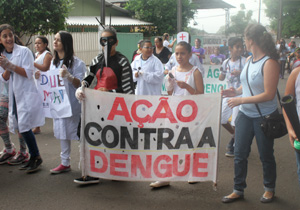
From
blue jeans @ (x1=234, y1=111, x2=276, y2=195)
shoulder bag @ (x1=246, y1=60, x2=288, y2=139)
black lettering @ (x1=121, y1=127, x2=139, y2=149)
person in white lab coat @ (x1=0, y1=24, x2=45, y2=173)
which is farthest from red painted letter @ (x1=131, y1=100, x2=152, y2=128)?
person in white lab coat @ (x1=0, y1=24, x2=45, y2=173)

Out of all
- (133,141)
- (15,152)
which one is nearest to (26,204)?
(133,141)

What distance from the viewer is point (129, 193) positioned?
4.59 m

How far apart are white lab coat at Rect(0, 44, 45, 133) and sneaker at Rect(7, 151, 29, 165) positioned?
704 mm

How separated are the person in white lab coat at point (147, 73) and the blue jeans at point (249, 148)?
118 inches

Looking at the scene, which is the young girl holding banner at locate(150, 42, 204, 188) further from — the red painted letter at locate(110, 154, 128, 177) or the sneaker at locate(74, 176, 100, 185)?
the sneaker at locate(74, 176, 100, 185)

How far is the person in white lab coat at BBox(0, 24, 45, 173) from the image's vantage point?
5.20m

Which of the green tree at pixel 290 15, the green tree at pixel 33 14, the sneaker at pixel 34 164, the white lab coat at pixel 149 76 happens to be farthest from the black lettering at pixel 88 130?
the green tree at pixel 290 15

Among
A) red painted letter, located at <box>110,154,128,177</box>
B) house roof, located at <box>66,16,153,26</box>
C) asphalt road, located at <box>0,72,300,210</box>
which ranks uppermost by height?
house roof, located at <box>66,16,153,26</box>

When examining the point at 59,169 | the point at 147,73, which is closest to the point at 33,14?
the point at 147,73

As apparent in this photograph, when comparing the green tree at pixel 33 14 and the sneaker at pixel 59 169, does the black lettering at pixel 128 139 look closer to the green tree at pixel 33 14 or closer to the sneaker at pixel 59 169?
the sneaker at pixel 59 169

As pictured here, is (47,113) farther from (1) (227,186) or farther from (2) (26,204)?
(1) (227,186)

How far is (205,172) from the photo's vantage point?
14.0 feet

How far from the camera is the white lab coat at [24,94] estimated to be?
17.0 feet

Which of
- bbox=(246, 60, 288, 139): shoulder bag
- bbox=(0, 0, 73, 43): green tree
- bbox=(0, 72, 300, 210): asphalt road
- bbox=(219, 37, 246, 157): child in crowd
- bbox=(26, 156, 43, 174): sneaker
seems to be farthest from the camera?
bbox=(0, 0, 73, 43): green tree
